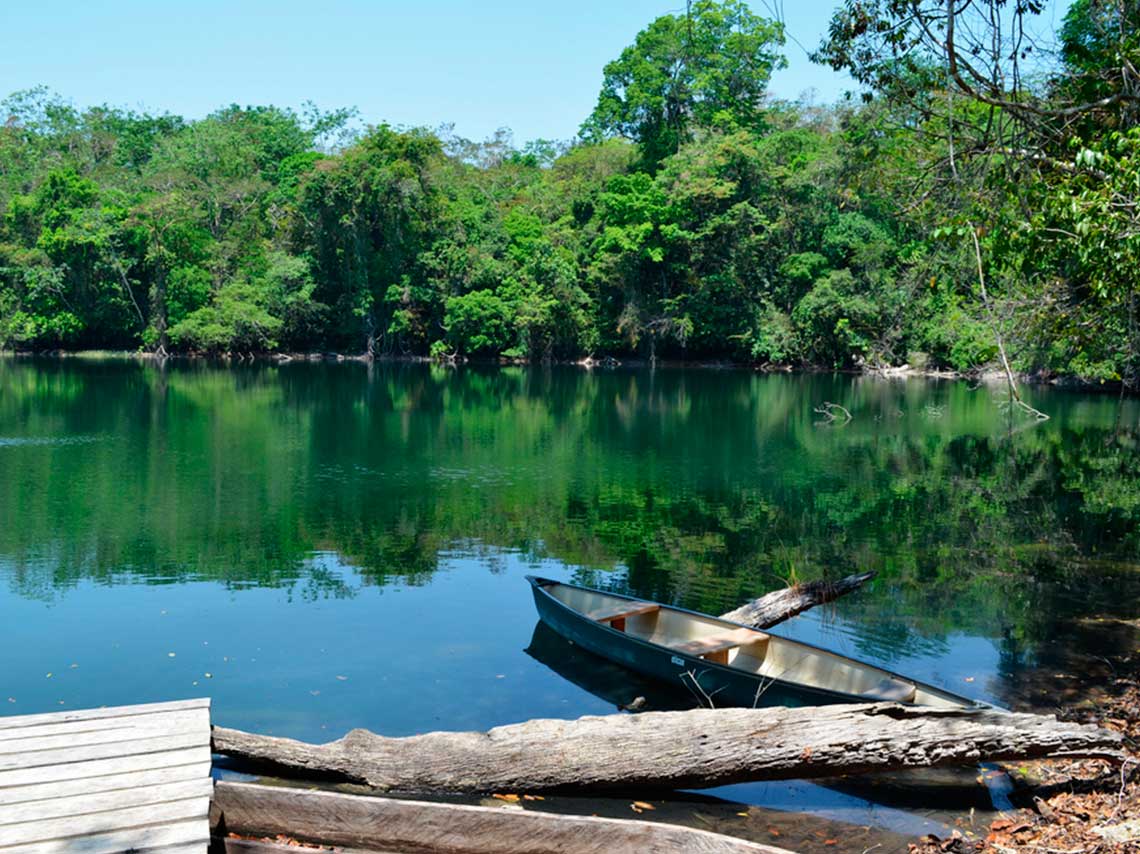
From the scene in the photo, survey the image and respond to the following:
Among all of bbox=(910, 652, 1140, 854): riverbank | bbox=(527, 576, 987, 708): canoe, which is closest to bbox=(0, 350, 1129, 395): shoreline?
bbox=(527, 576, 987, 708): canoe

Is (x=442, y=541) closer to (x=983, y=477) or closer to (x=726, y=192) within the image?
(x=983, y=477)

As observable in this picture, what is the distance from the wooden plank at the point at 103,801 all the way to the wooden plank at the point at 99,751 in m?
0.51

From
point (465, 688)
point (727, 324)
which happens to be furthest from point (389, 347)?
point (465, 688)

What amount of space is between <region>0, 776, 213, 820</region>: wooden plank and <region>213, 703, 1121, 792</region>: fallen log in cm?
281

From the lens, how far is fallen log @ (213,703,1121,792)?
7852mm

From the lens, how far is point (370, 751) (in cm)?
835

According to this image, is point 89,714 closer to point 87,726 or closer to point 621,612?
point 87,726

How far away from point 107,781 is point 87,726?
95cm

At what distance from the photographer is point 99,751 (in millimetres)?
6031

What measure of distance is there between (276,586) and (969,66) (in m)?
12.1

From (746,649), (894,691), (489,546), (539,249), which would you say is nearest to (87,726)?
(894,691)

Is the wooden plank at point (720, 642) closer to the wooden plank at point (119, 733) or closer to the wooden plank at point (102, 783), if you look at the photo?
the wooden plank at point (119, 733)

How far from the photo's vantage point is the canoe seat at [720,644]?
11305mm

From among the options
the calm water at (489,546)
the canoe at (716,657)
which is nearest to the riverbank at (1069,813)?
the canoe at (716,657)
